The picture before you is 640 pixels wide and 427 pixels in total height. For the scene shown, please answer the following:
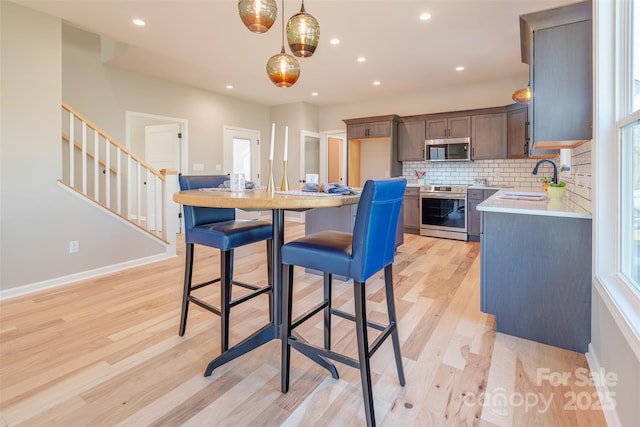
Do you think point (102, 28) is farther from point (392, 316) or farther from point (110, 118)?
point (392, 316)

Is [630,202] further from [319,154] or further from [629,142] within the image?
[319,154]

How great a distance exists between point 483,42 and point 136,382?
4658mm

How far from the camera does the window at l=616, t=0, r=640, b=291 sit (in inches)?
54.1

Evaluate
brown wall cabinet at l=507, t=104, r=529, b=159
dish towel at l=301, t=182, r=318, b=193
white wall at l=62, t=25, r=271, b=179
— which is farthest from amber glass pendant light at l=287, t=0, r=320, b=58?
brown wall cabinet at l=507, t=104, r=529, b=159

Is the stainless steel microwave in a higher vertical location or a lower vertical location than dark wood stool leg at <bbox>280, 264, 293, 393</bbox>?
higher

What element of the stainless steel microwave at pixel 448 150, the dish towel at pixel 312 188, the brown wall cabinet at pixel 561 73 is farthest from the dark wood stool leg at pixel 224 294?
the stainless steel microwave at pixel 448 150

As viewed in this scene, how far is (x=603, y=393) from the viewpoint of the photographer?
4.90 ft

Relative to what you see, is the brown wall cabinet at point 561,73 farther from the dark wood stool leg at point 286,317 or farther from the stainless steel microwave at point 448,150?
the stainless steel microwave at point 448,150

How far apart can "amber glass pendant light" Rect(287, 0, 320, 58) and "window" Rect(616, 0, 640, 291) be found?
1641 millimetres

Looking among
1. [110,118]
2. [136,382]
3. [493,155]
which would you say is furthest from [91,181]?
[493,155]

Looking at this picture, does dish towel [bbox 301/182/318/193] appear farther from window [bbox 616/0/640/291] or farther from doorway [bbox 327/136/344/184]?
doorway [bbox 327/136/344/184]

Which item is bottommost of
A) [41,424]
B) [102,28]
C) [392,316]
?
[41,424]

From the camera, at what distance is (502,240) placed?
2137mm

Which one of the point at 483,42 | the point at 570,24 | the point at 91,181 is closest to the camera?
the point at 570,24
